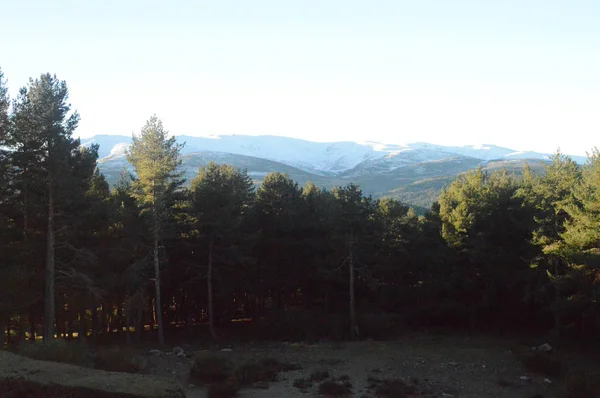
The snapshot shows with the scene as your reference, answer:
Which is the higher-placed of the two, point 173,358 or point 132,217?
point 132,217

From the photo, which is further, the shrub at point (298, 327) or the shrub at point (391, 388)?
the shrub at point (298, 327)

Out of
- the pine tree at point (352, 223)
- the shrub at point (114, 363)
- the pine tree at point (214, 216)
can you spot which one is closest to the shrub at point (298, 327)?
the pine tree at point (352, 223)

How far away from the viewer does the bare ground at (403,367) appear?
714 inches

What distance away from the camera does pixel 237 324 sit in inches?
1592

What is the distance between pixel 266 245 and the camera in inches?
1446

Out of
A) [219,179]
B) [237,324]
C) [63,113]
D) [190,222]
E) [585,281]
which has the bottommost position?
[237,324]

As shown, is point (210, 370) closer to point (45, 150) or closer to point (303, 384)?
point (303, 384)

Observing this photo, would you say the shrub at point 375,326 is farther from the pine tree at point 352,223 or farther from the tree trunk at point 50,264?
the tree trunk at point 50,264

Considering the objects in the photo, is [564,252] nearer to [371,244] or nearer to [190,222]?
[371,244]

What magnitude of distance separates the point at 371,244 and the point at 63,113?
20827 mm

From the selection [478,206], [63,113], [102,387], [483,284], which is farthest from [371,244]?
[102,387]

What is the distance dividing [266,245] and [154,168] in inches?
499

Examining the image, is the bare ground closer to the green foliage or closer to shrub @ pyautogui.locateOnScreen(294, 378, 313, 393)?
shrub @ pyautogui.locateOnScreen(294, 378, 313, 393)

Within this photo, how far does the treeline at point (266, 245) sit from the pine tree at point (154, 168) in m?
0.09
